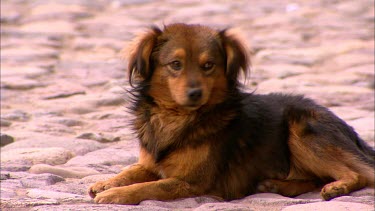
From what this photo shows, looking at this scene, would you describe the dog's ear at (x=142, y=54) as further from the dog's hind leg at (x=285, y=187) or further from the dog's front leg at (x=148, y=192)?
the dog's hind leg at (x=285, y=187)

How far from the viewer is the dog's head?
5090 mm

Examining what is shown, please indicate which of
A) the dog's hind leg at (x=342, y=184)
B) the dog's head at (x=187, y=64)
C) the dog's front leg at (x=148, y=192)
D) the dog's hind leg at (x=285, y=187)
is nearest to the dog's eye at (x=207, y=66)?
the dog's head at (x=187, y=64)

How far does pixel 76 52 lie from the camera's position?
35.5 ft

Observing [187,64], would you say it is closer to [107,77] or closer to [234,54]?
[234,54]

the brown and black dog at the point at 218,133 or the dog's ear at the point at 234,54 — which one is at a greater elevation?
the dog's ear at the point at 234,54

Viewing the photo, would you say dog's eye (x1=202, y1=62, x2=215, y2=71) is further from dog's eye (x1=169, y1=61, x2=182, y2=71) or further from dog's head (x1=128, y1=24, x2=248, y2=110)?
dog's eye (x1=169, y1=61, x2=182, y2=71)

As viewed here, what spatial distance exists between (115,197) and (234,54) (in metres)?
1.39

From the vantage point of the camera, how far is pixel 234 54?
17.6 feet

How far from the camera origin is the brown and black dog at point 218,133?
509 centimetres

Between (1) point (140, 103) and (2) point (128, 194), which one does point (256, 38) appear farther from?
(2) point (128, 194)

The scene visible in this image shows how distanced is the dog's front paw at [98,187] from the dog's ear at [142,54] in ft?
2.77

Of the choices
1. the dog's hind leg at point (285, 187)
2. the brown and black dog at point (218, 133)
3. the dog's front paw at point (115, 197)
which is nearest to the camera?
the dog's front paw at point (115, 197)

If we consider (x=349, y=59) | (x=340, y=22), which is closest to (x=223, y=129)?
(x=349, y=59)

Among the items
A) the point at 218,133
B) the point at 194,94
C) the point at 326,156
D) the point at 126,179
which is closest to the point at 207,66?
the point at 194,94
